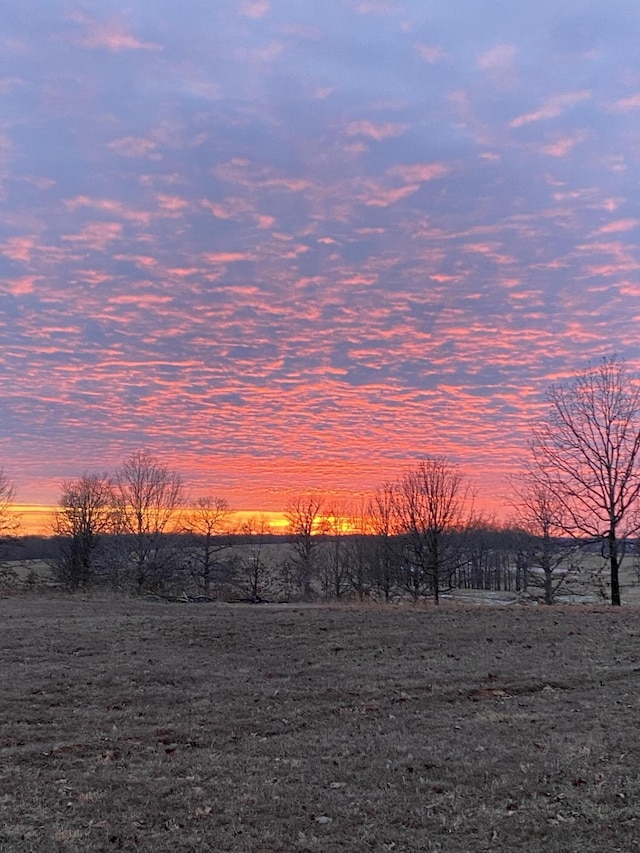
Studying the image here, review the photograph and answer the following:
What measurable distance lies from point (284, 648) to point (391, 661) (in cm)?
243

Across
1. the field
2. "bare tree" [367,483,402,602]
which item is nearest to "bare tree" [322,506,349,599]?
"bare tree" [367,483,402,602]

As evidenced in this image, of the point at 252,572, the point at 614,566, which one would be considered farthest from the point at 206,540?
the point at 614,566

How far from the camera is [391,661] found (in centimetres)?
1227

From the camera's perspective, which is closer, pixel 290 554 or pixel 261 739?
pixel 261 739

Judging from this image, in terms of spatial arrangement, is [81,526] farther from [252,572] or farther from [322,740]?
[322,740]

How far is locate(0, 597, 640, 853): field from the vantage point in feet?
17.0

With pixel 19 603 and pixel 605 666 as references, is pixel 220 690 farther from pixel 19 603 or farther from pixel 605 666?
pixel 19 603

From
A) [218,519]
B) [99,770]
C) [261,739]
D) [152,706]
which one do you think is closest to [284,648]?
[152,706]

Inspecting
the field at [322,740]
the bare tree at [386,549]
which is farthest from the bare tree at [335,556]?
the field at [322,740]

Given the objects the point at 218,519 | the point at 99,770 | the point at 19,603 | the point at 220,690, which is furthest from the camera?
the point at 218,519

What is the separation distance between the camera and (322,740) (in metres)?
7.70

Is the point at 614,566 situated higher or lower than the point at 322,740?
higher

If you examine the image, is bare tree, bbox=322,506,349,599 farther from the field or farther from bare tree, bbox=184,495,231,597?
the field

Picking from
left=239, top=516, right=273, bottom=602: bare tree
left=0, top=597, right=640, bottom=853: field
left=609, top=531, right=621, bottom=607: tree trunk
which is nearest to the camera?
left=0, top=597, right=640, bottom=853: field
